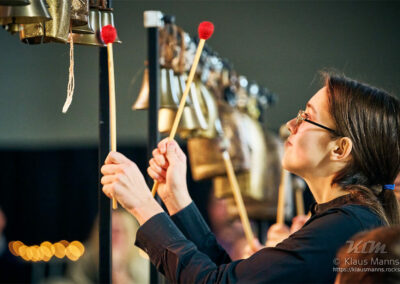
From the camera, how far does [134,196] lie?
5.31ft

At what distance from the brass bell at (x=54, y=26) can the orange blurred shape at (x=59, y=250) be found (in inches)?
172

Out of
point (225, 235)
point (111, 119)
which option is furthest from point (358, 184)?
point (225, 235)

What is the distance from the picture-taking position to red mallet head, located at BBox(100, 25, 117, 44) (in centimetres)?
165

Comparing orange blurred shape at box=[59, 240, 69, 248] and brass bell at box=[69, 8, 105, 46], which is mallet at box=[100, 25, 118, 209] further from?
orange blurred shape at box=[59, 240, 69, 248]

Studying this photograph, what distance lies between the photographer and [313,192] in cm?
178

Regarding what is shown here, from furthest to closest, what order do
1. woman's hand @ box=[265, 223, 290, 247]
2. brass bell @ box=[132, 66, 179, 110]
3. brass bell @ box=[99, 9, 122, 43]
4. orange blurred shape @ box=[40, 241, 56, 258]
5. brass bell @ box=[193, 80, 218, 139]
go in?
orange blurred shape @ box=[40, 241, 56, 258], woman's hand @ box=[265, 223, 290, 247], brass bell @ box=[193, 80, 218, 139], brass bell @ box=[132, 66, 179, 110], brass bell @ box=[99, 9, 122, 43]

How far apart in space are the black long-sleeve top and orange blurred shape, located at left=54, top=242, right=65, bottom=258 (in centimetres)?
415

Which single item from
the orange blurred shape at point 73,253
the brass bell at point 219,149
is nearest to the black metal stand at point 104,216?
the brass bell at point 219,149

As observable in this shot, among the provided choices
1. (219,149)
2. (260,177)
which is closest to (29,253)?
(260,177)

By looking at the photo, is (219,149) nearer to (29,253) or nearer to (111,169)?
(111,169)

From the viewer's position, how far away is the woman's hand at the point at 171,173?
1.81 meters

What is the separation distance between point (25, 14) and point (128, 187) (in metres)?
0.46

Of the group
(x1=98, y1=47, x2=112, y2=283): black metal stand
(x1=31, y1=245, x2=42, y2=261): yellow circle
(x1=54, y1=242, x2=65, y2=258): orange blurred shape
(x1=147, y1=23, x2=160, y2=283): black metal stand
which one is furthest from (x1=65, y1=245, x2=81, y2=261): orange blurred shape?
(x1=98, y1=47, x2=112, y2=283): black metal stand

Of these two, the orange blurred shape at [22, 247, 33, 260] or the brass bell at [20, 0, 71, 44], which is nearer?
the brass bell at [20, 0, 71, 44]
